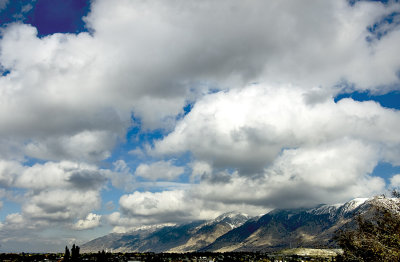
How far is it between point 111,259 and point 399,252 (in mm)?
95217

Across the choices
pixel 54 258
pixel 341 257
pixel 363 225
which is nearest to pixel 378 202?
pixel 363 225

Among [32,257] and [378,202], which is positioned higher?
[378,202]

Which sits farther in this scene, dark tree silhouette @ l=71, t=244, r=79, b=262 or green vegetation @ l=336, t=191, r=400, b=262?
dark tree silhouette @ l=71, t=244, r=79, b=262

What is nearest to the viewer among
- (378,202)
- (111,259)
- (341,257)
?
(378,202)

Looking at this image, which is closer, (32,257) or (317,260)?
(32,257)

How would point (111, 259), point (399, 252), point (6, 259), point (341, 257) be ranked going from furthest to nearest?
point (111, 259), point (341, 257), point (6, 259), point (399, 252)

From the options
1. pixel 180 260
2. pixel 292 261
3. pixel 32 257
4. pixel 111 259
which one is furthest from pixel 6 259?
pixel 292 261

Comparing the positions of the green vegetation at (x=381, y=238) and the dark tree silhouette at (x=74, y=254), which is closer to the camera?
the green vegetation at (x=381, y=238)

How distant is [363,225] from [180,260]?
71291mm

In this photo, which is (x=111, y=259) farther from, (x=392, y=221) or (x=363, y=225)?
(x=392, y=221)

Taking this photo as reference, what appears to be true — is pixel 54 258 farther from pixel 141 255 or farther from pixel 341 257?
pixel 341 257

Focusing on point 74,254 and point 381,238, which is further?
point 74,254

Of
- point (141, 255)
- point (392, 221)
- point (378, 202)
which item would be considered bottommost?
point (141, 255)

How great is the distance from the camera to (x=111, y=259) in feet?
378
